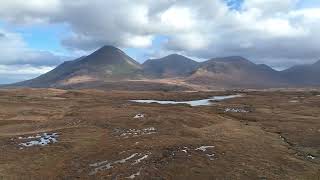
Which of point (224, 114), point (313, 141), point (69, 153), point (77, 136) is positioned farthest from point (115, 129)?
point (224, 114)

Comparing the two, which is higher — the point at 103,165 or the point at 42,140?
the point at 42,140

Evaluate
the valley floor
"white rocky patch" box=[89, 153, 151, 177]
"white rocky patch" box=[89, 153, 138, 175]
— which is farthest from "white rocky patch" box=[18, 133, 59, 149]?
"white rocky patch" box=[89, 153, 151, 177]

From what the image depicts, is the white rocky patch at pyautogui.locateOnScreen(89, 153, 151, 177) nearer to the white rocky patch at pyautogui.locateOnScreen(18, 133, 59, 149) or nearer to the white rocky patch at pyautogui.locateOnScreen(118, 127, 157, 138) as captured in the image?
the white rocky patch at pyautogui.locateOnScreen(18, 133, 59, 149)

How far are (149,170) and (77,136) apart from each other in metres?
26.2

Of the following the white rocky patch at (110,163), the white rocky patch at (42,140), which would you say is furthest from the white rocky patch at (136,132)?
the white rocky patch at (110,163)

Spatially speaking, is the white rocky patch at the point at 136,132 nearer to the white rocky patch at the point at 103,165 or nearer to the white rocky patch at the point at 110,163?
the white rocky patch at the point at 110,163

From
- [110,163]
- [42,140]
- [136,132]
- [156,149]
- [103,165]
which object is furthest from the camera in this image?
[136,132]

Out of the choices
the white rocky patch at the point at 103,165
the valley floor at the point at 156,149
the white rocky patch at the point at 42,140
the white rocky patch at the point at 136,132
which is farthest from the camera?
the white rocky patch at the point at 136,132

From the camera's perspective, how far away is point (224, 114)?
11169 cm

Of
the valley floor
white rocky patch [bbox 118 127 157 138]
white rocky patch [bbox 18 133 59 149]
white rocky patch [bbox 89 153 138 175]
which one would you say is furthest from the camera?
white rocky patch [bbox 118 127 157 138]

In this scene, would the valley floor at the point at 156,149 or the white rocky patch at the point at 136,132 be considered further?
the white rocky patch at the point at 136,132

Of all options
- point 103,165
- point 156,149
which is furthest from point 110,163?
point 156,149

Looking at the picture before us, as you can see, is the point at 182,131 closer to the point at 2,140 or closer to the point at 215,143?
the point at 215,143

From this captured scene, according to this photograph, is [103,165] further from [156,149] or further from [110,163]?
[156,149]
